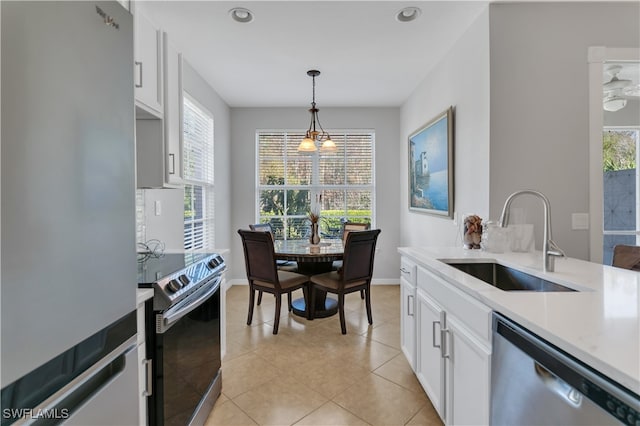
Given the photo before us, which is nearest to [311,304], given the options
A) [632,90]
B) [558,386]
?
[558,386]

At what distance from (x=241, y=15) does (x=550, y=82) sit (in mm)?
2300

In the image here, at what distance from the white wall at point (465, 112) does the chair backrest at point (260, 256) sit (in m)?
1.67

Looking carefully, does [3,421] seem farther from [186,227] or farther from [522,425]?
[186,227]

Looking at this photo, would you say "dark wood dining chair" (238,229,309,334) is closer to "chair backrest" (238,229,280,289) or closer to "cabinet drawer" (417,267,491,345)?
"chair backrest" (238,229,280,289)

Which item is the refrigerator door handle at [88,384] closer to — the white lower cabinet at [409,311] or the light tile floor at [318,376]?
the light tile floor at [318,376]

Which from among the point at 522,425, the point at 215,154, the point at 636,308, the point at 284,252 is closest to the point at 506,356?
the point at 522,425

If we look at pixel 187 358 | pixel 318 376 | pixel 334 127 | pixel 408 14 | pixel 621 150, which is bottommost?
pixel 318 376

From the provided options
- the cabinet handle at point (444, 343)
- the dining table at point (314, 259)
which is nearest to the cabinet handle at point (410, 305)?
the cabinet handle at point (444, 343)

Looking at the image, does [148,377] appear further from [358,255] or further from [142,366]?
[358,255]

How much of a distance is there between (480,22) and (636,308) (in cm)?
222

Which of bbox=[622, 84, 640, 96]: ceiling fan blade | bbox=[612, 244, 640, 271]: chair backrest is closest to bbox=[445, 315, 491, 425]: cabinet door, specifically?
bbox=[612, 244, 640, 271]: chair backrest

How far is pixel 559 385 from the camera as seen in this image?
0.88 meters

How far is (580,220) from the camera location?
234cm

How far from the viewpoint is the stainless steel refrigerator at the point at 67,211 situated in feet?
2.25
